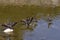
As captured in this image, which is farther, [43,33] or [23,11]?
[23,11]

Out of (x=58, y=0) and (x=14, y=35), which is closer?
(x=14, y=35)

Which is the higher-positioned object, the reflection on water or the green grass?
the reflection on water

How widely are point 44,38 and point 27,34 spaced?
0.73m

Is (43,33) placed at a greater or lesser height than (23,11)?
greater

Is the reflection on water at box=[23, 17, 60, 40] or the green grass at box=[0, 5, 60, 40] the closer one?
the reflection on water at box=[23, 17, 60, 40]

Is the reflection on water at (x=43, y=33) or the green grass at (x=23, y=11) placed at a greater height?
the reflection on water at (x=43, y=33)

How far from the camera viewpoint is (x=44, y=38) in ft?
32.4

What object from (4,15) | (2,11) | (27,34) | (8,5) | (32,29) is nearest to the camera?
(27,34)

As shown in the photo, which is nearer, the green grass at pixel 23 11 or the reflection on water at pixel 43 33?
the reflection on water at pixel 43 33

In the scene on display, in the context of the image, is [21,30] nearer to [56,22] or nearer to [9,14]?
[56,22]

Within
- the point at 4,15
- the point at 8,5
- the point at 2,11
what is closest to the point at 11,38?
the point at 4,15

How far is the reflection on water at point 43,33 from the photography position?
32.6 ft

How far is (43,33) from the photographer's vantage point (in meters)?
10.5

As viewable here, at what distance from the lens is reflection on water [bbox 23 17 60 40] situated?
994cm
